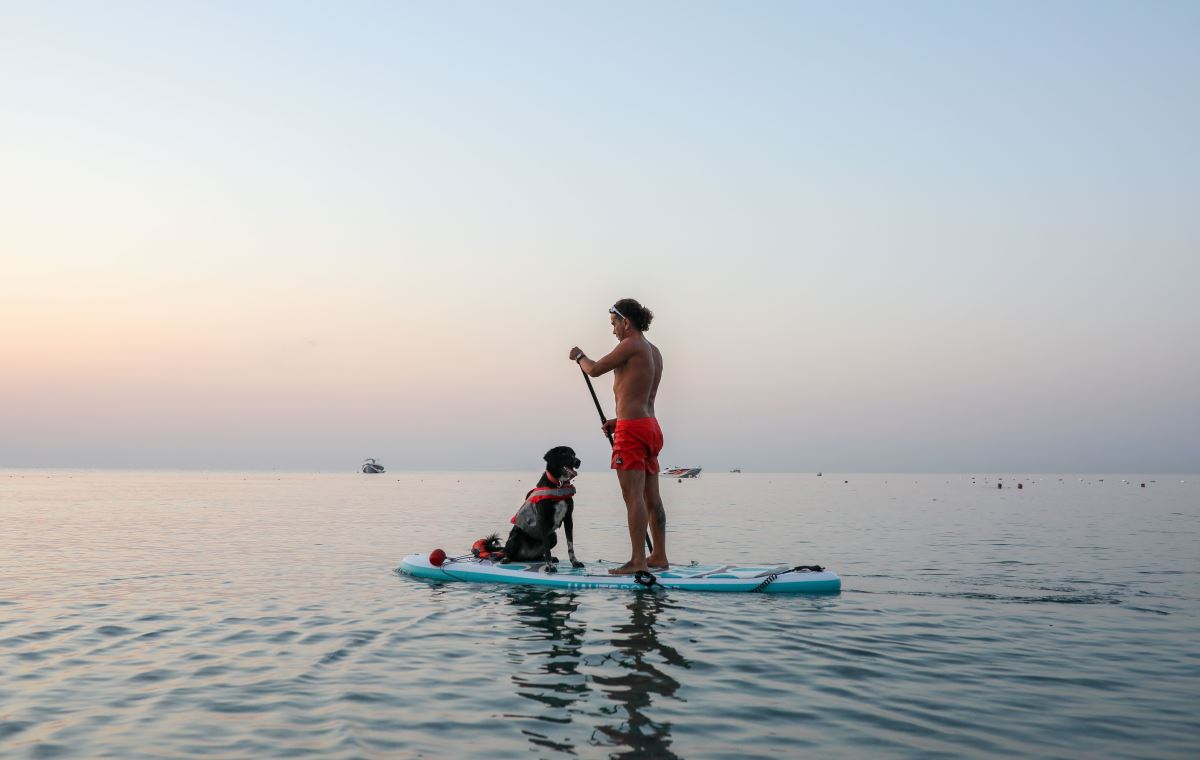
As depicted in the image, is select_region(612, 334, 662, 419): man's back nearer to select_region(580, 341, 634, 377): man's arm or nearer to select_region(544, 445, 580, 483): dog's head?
select_region(580, 341, 634, 377): man's arm

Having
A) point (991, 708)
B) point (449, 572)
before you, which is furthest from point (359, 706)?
point (449, 572)

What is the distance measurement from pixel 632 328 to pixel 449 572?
4.56 metres

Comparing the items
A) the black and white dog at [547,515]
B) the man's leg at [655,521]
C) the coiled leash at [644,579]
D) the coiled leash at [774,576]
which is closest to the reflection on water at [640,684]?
the coiled leash at [644,579]

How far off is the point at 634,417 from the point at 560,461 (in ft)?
5.03

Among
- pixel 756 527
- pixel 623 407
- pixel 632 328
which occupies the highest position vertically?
pixel 632 328

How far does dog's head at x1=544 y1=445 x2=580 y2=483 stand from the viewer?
40.5 feet

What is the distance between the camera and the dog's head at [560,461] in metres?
12.3

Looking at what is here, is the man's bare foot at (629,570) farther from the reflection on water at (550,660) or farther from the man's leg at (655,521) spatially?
the reflection on water at (550,660)

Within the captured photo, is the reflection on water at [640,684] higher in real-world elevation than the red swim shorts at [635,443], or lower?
lower

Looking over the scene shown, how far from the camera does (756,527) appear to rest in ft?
96.5

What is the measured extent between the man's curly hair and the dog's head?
6.90 ft

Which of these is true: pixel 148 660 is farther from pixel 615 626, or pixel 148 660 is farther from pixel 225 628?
pixel 615 626

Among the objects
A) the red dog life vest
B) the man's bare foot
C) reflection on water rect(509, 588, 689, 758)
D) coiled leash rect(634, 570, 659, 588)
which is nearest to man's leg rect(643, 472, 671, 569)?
the man's bare foot

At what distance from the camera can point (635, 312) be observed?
1175 cm
